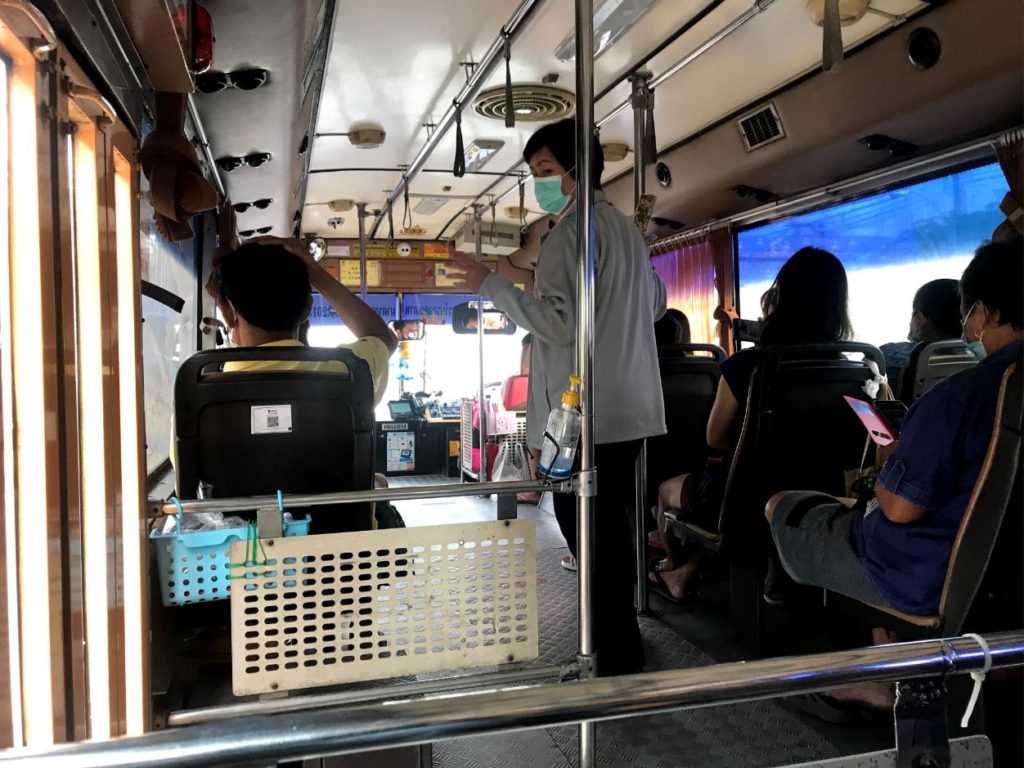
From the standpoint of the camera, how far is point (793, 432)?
2.37 m

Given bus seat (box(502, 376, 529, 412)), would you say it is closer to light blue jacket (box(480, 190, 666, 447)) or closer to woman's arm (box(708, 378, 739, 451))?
woman's arm (box(708, 378, 739, 451))

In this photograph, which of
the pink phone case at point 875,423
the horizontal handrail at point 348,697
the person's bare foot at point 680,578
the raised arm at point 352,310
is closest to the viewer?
the horizontal handrail at point 348,697

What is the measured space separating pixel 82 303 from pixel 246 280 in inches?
Result: 37.1

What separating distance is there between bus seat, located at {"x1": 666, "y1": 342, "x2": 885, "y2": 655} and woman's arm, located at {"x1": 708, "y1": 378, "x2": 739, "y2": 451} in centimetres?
16

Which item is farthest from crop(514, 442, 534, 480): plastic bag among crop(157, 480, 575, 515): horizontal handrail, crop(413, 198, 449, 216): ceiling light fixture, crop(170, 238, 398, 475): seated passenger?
crop(157, 480, 575, 515): horizontal handrail

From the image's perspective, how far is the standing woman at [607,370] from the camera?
204 cm

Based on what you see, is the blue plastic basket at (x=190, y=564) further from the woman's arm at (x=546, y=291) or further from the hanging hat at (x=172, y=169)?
the woman's arm at (x=546, y=291)

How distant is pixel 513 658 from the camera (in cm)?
147

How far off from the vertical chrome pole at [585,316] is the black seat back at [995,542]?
77cm

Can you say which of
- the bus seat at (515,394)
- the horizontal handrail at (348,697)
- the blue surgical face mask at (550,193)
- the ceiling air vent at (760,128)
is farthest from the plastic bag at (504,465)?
the horizontal handrail at (348,697)

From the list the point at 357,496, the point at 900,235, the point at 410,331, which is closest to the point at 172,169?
the point at 357,496

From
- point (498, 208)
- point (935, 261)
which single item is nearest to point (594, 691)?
point (935, 261)

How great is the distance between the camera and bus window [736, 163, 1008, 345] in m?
3.55

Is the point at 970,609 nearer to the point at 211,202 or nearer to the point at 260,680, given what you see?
the point at 260,680
